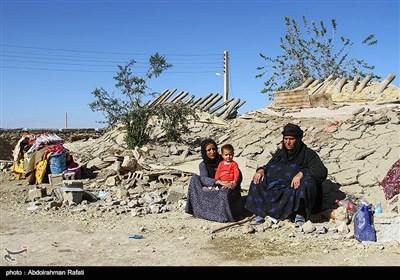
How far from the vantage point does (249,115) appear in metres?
11.5

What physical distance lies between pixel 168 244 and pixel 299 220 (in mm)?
1667

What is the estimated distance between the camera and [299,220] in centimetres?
533

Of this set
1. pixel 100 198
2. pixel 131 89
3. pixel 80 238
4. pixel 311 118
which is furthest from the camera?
pixel 131 89

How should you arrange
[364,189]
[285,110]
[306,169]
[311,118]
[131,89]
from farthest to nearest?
[131,89]
[285,110]
[311,118]
[364,189]
[306,169]

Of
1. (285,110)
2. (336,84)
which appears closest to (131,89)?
(285,110)

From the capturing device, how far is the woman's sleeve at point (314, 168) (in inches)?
213

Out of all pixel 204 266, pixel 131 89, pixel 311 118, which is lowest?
pixel 204 266

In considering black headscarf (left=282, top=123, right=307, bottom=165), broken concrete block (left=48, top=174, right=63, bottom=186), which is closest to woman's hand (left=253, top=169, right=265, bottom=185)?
black headscarf (left=282, top=123, right=307, bottom=165)

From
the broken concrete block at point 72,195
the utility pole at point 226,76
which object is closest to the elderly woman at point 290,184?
the broken concrete block at point 72,195

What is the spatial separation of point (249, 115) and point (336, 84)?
117 inches

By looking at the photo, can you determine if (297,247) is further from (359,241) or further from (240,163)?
(240,163)

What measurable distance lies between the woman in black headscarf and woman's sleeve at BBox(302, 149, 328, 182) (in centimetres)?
97

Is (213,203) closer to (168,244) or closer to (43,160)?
(168,244)

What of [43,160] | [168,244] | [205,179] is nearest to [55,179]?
[43,160]
